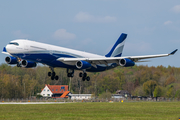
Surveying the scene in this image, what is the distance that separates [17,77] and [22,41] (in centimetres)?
8285

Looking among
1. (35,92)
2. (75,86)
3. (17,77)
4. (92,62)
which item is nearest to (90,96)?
(75,86)

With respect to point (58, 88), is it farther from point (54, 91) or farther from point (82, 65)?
point (82, 65)

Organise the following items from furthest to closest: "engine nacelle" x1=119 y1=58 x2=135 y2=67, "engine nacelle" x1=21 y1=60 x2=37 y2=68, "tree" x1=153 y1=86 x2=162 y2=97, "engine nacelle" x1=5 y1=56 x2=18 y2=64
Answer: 1. "tree" x1=153 y1=86 x2=162 y2=97
2. "engine nacelle" x1=21 y1=60 x2=37 y2=68
3. "engine nacelle" x1=5 y1=56 x2=18 y2=64
4. "engine nacelle" x1=119 y1=58 x2=135 y2=67

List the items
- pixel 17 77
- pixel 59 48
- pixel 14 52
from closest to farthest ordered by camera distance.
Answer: pixel 14 52
pixel 59 48
pixel 17 77

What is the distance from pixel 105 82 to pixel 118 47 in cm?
7096

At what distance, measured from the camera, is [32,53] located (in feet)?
171

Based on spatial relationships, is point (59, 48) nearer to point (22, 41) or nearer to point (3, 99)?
point (22, 41)

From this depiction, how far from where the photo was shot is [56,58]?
183 ft

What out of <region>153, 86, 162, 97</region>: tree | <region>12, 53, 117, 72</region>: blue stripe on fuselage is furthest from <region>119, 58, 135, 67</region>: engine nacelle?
<region>153, 86, 162, 97</region>: tree

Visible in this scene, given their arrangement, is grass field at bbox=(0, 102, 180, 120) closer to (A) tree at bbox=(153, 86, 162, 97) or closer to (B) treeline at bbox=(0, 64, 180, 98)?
(A) tree at bbox=(153, 86, 162, 97)

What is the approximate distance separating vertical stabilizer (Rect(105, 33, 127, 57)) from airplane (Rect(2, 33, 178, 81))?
434cm

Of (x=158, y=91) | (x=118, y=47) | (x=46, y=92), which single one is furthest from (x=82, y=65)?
(x=46, y=92)

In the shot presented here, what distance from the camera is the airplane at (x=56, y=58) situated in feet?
170

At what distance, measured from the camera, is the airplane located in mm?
51688
